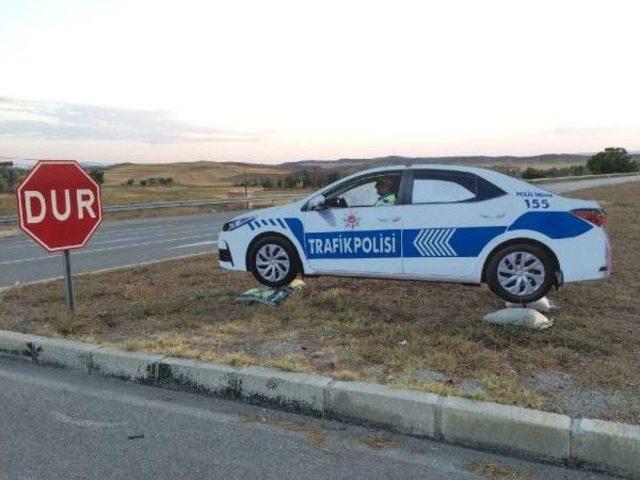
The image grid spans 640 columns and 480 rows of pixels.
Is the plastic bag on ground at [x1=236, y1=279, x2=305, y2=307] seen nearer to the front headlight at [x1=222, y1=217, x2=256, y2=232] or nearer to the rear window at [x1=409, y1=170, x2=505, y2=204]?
the front headlight at [x1=222, y1=217, x2=256, y2=232]

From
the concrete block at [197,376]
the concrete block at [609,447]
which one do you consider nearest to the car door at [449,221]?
the concrete block at [197,376]

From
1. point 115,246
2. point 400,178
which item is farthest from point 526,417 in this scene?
point 115,246

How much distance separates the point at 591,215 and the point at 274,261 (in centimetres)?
348

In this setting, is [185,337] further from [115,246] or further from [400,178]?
[115,246]

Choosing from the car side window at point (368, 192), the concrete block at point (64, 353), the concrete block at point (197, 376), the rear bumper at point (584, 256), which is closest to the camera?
the concrete block at point (197, 376)

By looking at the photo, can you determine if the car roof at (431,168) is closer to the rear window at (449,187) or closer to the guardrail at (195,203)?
the rear window at (449,187)

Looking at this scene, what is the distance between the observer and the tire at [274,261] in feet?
24.2

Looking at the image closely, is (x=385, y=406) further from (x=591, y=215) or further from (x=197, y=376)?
(x=591, y=215)

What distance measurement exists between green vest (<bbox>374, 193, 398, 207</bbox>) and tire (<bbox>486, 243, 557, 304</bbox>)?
1242 mm

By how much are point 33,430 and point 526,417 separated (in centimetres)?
309

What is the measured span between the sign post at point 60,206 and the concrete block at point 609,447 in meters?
5.19

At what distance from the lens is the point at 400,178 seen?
23.0ft

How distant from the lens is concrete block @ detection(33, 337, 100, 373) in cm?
530

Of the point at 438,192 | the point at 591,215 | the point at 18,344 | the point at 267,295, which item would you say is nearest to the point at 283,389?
the point at 267,295
